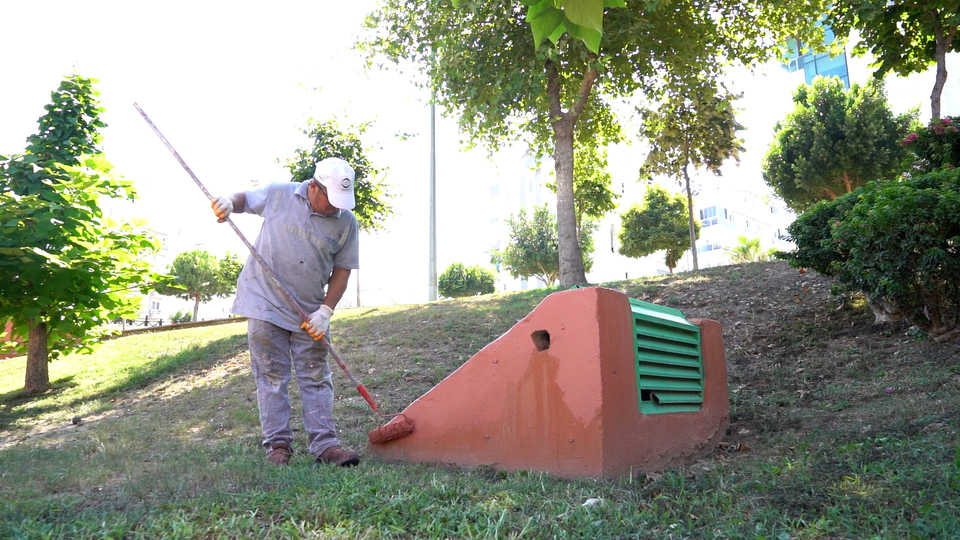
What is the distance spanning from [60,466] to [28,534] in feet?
5.71

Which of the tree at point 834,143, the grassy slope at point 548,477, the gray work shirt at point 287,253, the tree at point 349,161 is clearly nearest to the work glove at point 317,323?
the gray work shirt at point 287,253

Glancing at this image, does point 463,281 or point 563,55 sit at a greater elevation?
point 563,55

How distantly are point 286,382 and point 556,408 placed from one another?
177 centimetres

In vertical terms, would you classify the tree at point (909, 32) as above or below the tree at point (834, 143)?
below

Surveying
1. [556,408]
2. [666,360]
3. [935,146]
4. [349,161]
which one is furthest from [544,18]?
[349,161]

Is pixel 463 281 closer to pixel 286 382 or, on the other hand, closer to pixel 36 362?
pixel 36 362

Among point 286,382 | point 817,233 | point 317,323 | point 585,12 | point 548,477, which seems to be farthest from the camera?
point 817,233

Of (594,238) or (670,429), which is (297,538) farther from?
(594,238)

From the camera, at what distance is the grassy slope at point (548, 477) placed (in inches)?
90.6

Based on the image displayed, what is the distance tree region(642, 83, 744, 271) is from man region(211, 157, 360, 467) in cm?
1012

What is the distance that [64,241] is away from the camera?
684cm

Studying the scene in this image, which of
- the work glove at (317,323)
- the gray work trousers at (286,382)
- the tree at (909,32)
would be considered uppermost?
the tree at (909,32)

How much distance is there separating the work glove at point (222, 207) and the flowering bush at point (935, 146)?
6.14 metres

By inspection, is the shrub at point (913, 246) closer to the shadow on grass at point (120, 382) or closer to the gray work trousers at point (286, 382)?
the gray work trousers at point (286, 382)
